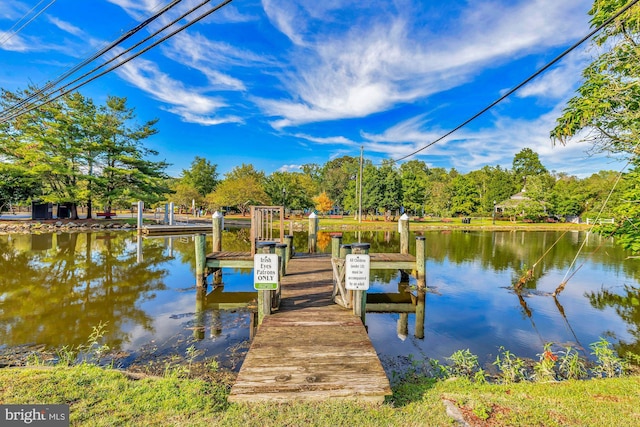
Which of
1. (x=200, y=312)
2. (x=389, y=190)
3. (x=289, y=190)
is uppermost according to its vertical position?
(x=289, y=190)

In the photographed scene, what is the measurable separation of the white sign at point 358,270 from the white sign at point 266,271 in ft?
4.08

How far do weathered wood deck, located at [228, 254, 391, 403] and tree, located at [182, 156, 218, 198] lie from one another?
51.7 m

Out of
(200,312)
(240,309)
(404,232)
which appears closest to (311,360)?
(240,309)

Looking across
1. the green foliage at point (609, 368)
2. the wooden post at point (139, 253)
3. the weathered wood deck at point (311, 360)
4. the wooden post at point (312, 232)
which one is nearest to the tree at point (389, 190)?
the wooden post at point (312, 232)

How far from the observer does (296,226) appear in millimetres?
33438

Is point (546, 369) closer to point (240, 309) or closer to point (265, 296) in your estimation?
point (265, 296)

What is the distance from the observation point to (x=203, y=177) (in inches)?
2105

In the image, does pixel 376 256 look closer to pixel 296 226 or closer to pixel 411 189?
pixel 296 226

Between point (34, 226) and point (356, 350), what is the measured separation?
30.6 meters

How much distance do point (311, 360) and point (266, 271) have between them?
1.70m

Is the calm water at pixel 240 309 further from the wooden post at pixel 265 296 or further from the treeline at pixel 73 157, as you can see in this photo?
the treeline at pixel 73 157

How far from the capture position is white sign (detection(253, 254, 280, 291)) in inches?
192

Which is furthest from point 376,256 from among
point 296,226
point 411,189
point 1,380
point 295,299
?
point 411,189

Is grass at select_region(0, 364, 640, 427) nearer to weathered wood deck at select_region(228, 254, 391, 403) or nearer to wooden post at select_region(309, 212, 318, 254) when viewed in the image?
weathered wood deck at select_region(228, 254, 391, 403)
